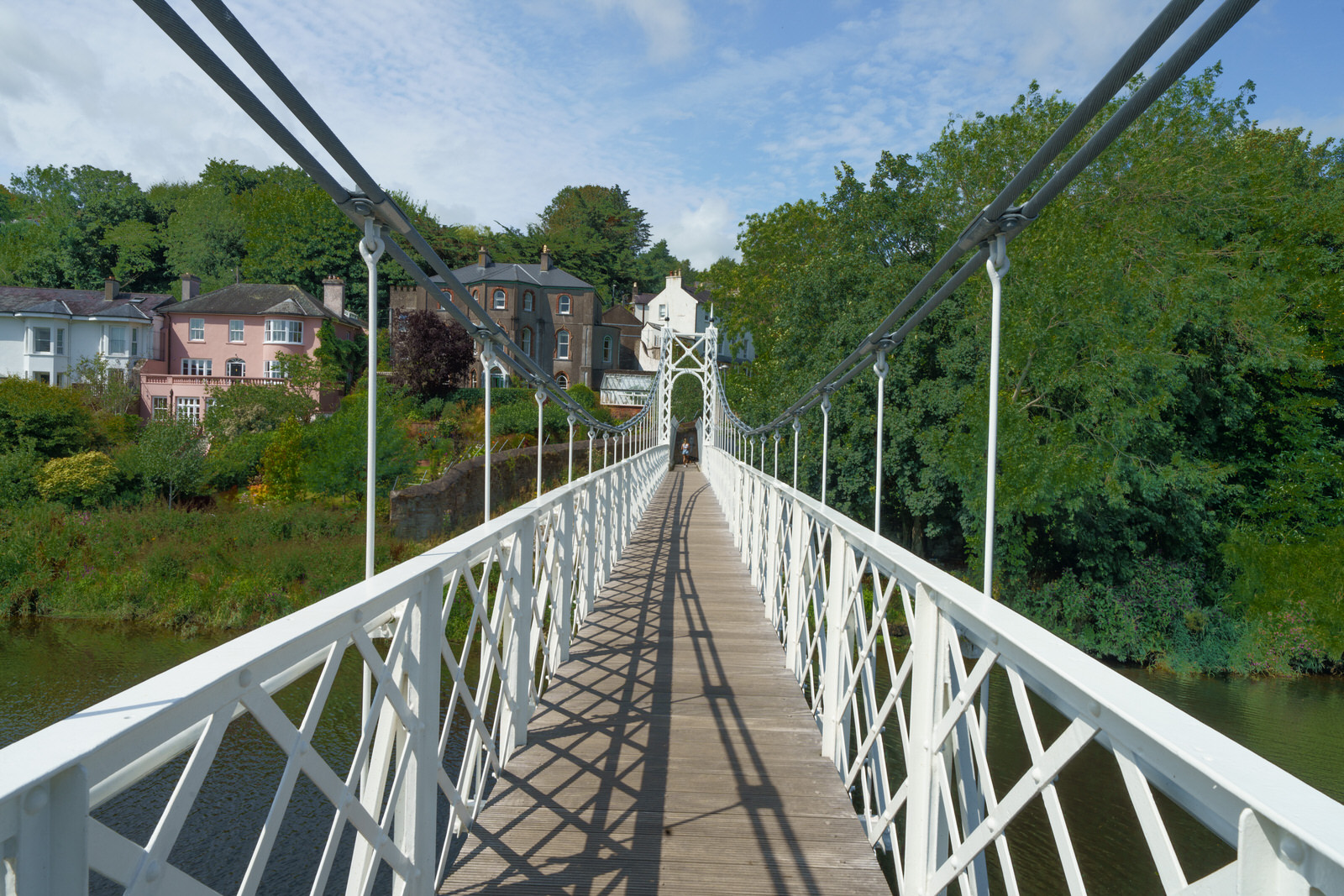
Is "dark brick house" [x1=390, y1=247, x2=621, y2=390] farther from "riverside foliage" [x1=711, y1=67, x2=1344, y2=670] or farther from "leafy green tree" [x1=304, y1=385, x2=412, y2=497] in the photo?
"riverside foliage" [x1=711, y1=67, x2=1344, y2=670]

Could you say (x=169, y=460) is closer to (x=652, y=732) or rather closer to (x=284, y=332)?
(x=284, y=332)

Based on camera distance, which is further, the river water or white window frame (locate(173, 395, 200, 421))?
white window frame (locate(173, 395, 200, 421))

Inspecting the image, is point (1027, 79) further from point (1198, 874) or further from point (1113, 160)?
point (1198, 874)

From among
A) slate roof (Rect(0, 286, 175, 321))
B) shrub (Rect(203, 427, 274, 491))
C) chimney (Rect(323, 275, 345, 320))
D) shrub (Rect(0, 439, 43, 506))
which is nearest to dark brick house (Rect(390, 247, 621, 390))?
Answer: chimney (Rect(323, 275, 345, 320))

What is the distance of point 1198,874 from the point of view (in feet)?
24.2

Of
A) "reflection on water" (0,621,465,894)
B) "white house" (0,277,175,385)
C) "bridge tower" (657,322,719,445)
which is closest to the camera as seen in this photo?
"reflection on water" (0,621,465,894)

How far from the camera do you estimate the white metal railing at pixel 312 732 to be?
716mm

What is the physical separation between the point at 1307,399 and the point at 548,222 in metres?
45.5

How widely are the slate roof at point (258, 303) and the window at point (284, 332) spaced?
36 cm

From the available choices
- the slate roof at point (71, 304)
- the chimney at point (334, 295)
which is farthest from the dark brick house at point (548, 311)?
the slate roof at point (71, 304)

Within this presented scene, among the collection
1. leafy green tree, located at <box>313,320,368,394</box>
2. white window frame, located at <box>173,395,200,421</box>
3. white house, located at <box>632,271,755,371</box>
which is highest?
white house, located at <box>632,271,755,371</box>

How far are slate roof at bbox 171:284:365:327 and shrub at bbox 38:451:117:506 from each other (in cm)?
1202

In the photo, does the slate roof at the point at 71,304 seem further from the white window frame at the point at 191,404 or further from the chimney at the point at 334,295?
the white window frame at the point at 191,404

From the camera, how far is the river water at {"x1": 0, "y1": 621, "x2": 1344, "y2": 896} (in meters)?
7.18
